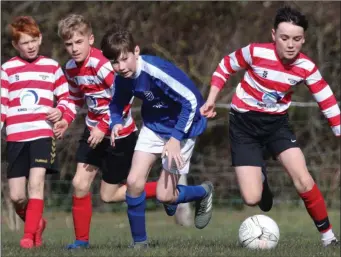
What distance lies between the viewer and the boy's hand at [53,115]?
24.6 feet

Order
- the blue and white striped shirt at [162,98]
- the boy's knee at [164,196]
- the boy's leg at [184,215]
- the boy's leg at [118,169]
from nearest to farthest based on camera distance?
the blue and white striped shirt at [162,98] → the boy's knee at [164,196] → the boy's leg at [118,169] → the boy's leg at [184,215]

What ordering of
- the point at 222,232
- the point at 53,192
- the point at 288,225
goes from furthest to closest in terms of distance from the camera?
the point at 53,192, the point at 288,225, the point at 222,232

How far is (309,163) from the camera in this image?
13031 mm

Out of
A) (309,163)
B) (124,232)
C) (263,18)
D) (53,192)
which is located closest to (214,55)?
(263,18)

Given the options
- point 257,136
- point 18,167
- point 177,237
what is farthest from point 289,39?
point 177,237

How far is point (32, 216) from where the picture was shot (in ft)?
24.5

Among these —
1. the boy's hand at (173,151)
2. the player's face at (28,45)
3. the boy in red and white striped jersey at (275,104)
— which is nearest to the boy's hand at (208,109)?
the boy in red and white striped jersey at (275,104)

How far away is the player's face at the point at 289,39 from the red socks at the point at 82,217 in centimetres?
190

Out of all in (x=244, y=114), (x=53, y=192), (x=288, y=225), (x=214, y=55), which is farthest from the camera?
(x=214, y=55)

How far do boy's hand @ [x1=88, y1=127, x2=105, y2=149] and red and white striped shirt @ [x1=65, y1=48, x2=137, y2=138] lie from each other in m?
0.04

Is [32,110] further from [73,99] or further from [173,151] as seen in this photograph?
[173,151]

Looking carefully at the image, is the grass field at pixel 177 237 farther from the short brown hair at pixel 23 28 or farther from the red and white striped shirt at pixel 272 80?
the short brown hair at pixel 23 28

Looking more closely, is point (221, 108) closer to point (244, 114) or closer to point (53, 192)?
point (53, 192)

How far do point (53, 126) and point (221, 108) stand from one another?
5486 mm
